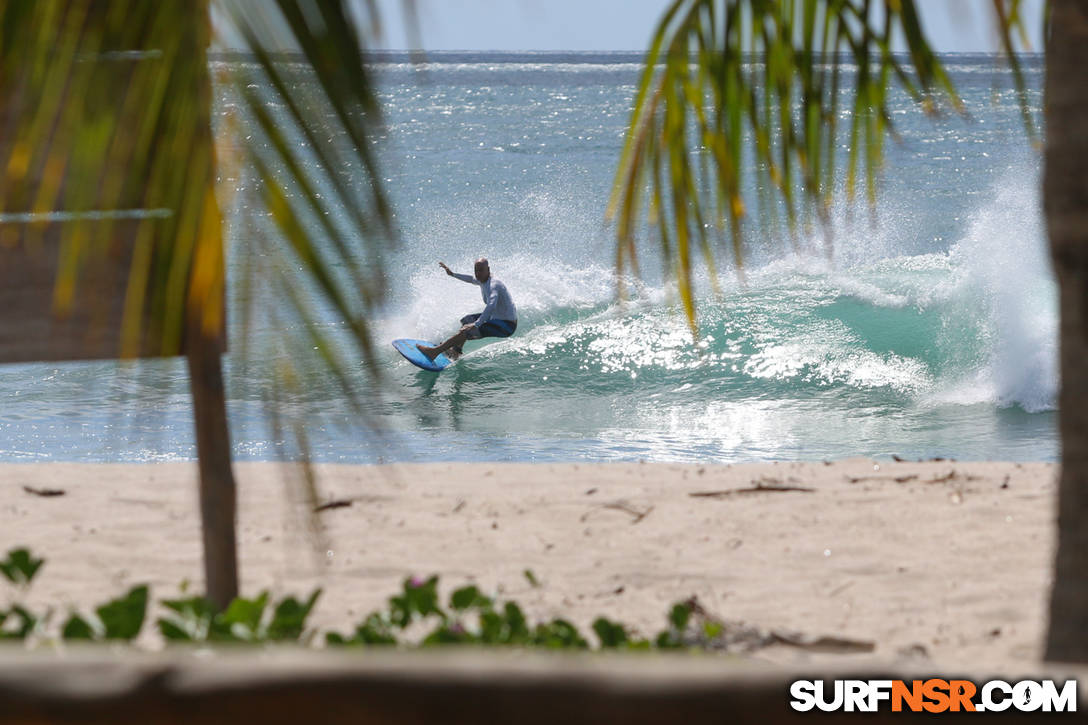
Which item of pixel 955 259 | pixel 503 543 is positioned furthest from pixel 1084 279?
pixel 955 259

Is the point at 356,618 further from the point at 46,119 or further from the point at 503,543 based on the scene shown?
the point at 46,119

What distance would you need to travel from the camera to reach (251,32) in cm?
154

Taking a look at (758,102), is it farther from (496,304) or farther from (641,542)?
(496,304)

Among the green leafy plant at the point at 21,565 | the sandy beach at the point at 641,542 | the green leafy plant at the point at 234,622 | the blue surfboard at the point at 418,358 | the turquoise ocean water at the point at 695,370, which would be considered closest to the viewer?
the green leafy plant at the point at 234,622

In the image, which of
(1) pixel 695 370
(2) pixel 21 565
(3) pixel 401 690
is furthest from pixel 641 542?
(1) pixel 695 370

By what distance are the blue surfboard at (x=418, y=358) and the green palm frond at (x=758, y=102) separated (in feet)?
35.4

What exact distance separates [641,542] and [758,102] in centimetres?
283

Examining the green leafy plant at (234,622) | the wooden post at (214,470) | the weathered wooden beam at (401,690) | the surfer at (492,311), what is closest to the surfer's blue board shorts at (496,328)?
the surfer at (492,311)

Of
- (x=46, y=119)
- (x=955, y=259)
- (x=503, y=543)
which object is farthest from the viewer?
(x=955, y=259)

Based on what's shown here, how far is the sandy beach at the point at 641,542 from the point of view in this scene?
400 cm

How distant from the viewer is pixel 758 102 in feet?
8.21

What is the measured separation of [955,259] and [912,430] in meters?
10.3

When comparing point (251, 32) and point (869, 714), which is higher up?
point (251, 32)

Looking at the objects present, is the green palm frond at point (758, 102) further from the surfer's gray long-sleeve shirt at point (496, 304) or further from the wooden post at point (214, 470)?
the surfer's gray long-sleeve shirt at point (496, 304)
